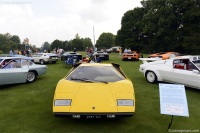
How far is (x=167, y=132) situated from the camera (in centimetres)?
447

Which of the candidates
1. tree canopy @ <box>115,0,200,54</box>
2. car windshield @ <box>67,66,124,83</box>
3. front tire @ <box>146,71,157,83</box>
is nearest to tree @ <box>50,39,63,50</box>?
tree canopy @ <box>115,0,200,54</box>

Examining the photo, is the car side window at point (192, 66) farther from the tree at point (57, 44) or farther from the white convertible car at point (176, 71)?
the tree at point (57, 44)

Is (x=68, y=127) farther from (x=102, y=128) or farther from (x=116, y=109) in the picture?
(x=116, y=109)

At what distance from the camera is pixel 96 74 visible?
5.70m

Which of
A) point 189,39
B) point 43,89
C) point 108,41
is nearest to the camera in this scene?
point 43,89

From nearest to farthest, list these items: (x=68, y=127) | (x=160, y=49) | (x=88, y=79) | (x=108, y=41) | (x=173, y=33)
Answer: (x=68, y=127) < (x=88, y=79) < (x=173, y=33) < (x=160, y=49) < (x=108, y=41)

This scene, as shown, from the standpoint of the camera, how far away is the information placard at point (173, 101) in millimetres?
4195

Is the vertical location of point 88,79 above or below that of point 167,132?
above

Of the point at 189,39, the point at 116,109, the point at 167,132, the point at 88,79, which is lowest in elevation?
the point at 167,132

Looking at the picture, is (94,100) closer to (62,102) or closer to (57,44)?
(62,102)

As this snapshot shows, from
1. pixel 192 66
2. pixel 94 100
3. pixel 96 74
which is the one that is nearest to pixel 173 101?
pixel 94 100

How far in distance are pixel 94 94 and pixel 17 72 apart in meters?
5.79

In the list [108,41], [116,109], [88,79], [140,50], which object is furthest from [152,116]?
[108,41]

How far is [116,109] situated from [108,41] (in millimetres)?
92115
